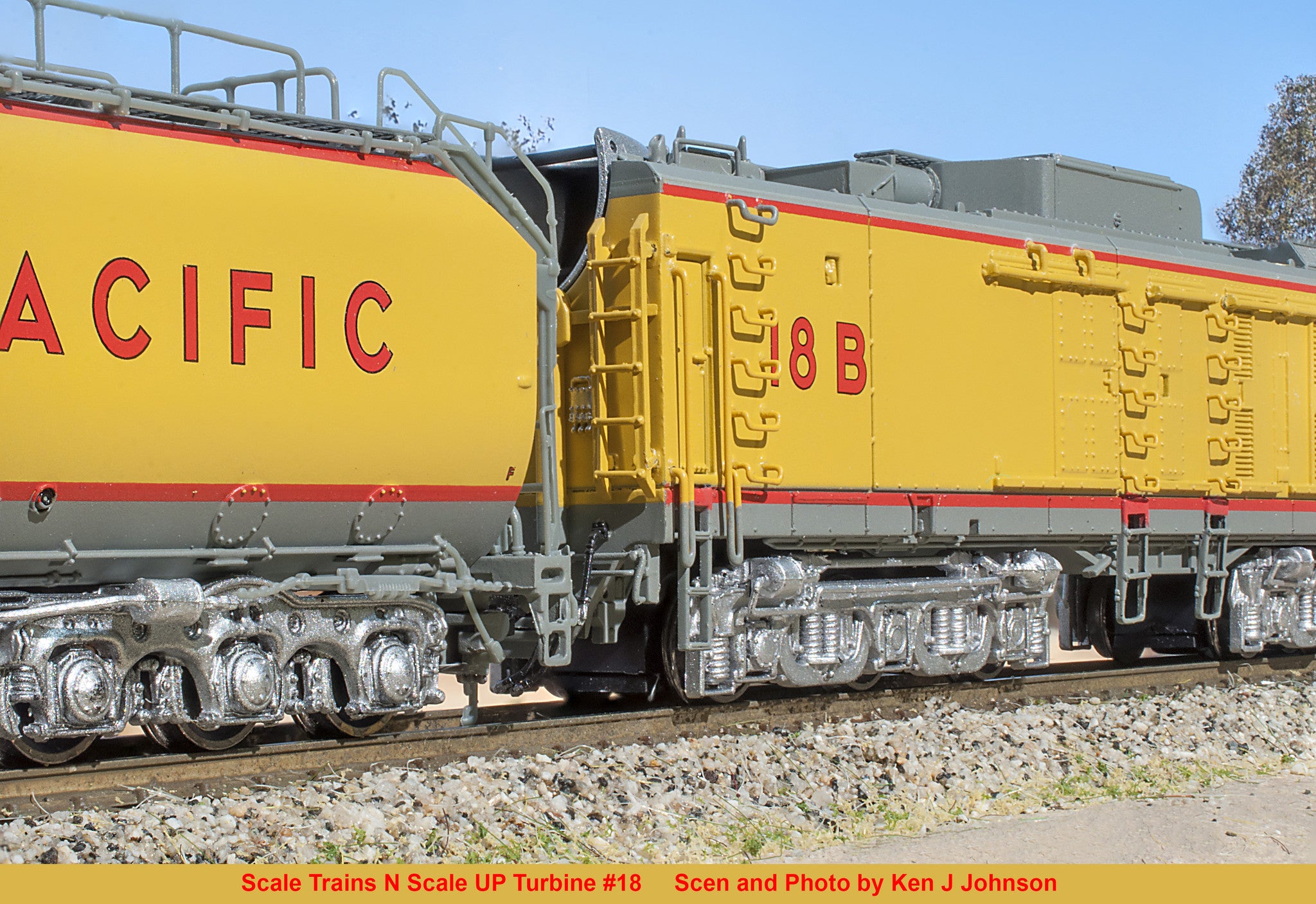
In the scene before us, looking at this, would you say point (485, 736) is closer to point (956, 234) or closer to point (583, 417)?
point (583, 417)

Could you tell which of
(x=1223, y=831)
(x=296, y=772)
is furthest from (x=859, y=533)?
(x=296, y=772)

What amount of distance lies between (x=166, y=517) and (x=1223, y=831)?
20.8 feet

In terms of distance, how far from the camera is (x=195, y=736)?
9.20 meters

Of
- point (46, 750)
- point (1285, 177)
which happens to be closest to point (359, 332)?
point (46, 750)

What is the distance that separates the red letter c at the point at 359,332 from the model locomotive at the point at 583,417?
23 mm

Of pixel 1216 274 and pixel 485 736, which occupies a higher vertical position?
pixel 1216 274

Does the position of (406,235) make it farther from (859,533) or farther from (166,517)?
(859,533)

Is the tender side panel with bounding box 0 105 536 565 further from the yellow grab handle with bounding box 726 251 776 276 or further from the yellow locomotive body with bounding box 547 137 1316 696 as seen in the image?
the yellow grab handle with bounding box 726 251 776 276

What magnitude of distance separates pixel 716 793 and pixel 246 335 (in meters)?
3.99

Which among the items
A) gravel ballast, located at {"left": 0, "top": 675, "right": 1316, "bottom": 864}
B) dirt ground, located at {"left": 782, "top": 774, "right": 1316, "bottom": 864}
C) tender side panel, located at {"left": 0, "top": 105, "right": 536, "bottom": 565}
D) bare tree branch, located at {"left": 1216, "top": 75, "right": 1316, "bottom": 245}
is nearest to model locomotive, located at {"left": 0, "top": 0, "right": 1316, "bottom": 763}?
tender side panel, located at {"left": 0, "top": 105, "right": 536, "bottom": 565}

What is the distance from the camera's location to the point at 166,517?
27.9 feet

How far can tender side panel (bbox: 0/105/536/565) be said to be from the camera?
7949 millimetres

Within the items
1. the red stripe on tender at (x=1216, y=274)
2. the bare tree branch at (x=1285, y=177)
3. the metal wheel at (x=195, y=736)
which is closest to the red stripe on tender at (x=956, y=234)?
the red stripe on tender at (x=1216, y=274)

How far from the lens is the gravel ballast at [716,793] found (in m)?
7.82
